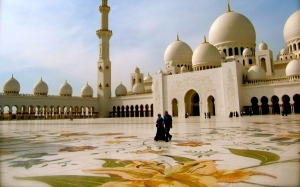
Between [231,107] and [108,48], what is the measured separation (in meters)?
18.5

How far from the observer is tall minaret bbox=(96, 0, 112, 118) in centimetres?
3014

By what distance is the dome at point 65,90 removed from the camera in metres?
31.3

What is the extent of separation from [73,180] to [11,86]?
96.5ft

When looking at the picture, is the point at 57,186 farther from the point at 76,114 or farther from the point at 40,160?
the point at 76,114

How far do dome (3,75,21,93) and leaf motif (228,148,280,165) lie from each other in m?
29.4

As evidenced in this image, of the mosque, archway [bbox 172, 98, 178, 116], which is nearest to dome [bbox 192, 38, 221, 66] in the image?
the mosque

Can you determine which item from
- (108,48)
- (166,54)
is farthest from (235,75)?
(108,48)

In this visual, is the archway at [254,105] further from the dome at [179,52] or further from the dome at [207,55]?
the dome at [179,52]

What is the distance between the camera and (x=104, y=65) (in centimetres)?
3053

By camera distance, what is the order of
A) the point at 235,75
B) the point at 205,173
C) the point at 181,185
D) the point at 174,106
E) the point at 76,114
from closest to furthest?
the point at 181,185 → the point at 205,173 → the point at 235,75 → the point at 174,106 → the point at 76,114

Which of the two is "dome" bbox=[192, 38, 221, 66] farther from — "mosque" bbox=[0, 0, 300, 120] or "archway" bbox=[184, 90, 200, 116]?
"archway" bbox=[184, 90, 200, 116]

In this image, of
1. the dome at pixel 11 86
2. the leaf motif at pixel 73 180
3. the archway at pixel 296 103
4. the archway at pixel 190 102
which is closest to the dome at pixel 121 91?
the archway at pixel 190 102

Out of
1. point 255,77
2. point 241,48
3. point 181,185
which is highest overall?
point 241,48

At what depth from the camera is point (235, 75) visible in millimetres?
20703
